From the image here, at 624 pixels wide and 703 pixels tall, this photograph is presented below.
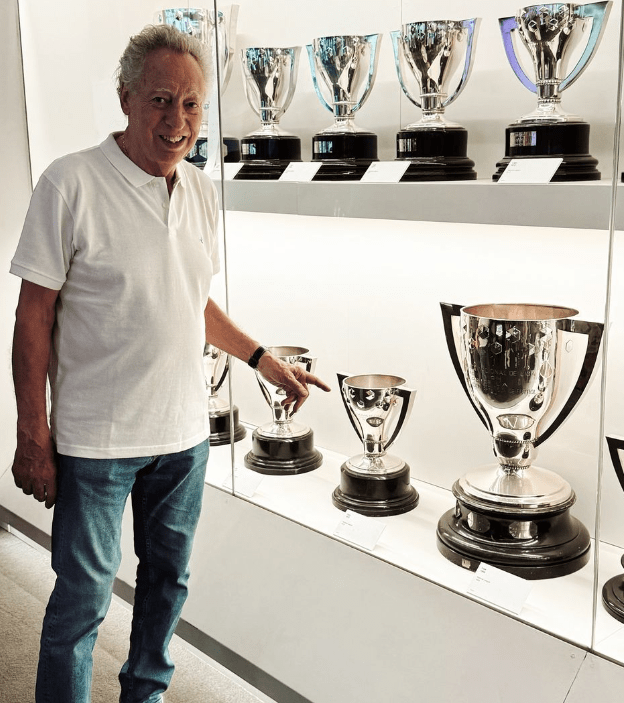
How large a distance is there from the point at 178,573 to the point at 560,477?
0.71 metres

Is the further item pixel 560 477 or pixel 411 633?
pixel 560 477

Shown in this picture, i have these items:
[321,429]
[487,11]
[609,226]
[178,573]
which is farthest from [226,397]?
[609,226]

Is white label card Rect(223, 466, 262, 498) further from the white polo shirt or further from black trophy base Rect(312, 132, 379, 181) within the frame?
black trophy base Rect(312, 132, 379, 181)

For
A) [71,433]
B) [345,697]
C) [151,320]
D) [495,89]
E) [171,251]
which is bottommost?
[345,697]

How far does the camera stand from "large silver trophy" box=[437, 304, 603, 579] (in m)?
1.40

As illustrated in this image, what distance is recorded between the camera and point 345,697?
1438mm

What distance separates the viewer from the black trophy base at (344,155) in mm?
1669

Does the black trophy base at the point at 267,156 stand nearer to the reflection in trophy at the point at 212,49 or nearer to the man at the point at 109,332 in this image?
the reflection in trophy at the point at 212,49

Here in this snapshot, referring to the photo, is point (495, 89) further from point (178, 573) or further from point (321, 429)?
point (178, 573)

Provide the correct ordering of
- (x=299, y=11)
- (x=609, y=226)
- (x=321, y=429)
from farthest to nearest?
(x=321, y=429)
(x=299, y=11)
(x=609, y=226)

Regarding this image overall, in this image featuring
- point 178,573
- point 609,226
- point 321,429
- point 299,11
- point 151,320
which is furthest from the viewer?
point 321,429

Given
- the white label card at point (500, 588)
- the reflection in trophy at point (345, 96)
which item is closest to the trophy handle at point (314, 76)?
the reflection in trophy at point (345, 96)

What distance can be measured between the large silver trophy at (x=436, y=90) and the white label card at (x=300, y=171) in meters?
0.20

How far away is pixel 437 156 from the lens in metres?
1.52
